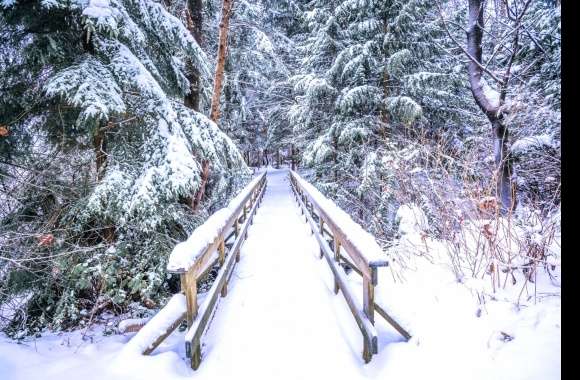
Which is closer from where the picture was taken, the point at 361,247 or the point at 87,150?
the point at 361,247

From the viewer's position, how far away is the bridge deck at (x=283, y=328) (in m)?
2.72

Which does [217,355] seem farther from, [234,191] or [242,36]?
[242,36]

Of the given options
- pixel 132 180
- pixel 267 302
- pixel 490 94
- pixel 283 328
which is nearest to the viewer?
pixel 283 328

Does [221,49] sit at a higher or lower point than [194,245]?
higher

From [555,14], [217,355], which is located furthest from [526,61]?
[217,355]

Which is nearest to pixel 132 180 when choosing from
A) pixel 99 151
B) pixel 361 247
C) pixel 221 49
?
pixel 99 151

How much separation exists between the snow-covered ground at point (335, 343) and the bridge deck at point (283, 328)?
0.04 feet

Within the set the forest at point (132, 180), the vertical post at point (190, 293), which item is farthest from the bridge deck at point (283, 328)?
the forest at point (132, 180)

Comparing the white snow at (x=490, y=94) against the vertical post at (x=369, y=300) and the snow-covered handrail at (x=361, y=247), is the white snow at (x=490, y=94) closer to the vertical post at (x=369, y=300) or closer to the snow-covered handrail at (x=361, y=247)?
the snow-covered handrail at (x=361, y=247)

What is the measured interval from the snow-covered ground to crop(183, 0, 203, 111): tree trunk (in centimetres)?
560

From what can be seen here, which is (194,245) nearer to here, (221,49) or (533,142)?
(533,142)

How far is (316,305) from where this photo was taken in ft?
12.7

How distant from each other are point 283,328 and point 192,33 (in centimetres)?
793

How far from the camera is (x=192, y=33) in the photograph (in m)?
8.20
